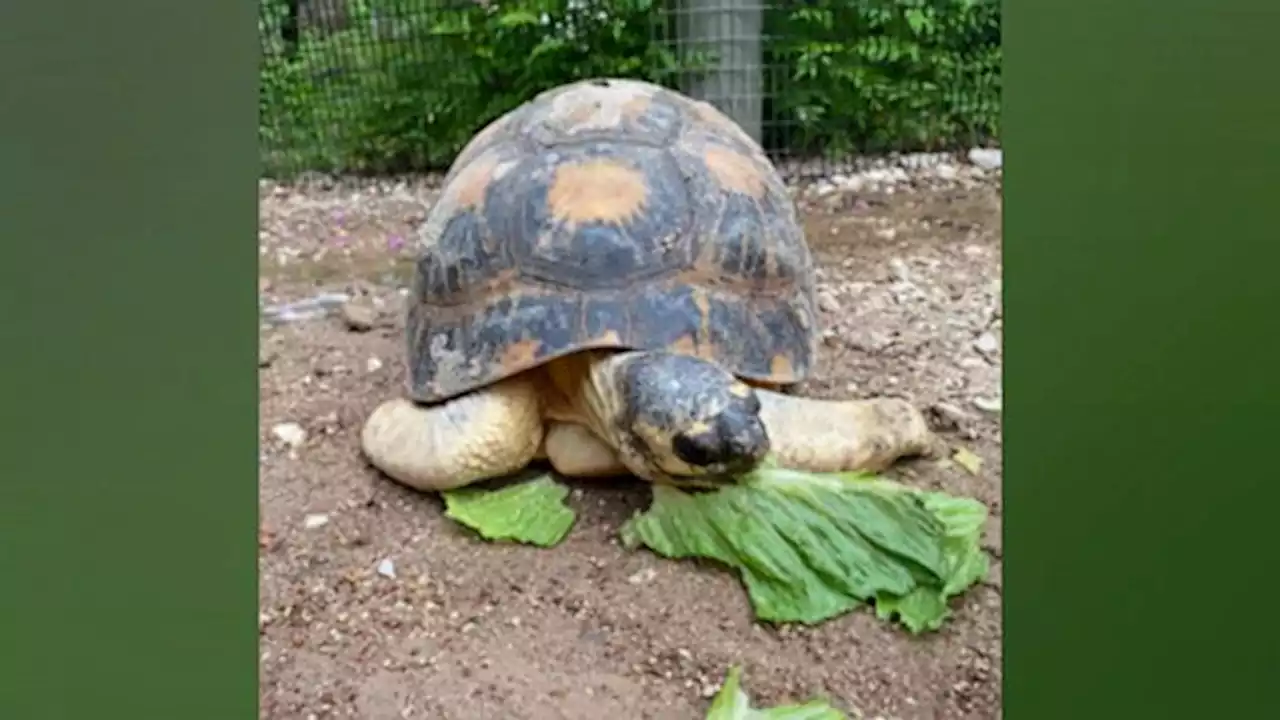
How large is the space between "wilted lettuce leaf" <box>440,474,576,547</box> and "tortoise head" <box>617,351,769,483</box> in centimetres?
8

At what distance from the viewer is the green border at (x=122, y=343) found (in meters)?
0.75

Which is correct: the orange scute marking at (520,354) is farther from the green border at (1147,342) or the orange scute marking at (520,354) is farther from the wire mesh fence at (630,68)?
the green border at (1147,342)

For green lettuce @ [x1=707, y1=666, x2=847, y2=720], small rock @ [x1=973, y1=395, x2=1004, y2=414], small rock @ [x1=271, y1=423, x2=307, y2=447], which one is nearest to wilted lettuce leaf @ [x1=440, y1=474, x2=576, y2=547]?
small rock @ [x1=271, y1=423, x2=307, y2=447]

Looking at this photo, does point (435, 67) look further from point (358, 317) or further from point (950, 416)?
point (950, 416)

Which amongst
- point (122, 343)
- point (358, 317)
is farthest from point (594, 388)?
point (122, 343)

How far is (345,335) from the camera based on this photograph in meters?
1.39

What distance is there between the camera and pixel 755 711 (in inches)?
38.8

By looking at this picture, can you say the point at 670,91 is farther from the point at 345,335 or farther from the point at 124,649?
the point at 124,649

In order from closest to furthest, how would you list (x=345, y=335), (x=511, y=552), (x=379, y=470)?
(x=511, y=552)
(x=379, y=470)
(x=345, y=335)

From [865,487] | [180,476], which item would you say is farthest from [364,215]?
[180,476]

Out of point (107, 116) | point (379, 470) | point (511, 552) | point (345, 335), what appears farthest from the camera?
point (345, 335)

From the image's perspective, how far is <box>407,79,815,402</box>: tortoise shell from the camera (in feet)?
4.09

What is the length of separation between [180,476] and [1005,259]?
457mm

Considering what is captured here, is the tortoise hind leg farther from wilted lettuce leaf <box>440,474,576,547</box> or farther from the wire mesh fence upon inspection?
the wire mesh fence
